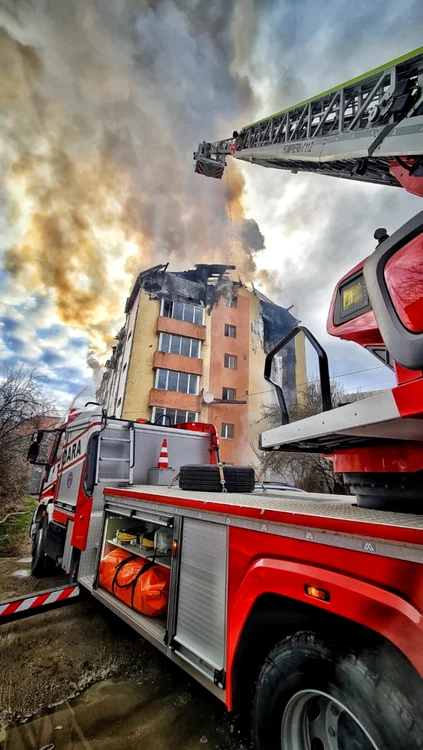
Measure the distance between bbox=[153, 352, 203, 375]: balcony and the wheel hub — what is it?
18.9 metres

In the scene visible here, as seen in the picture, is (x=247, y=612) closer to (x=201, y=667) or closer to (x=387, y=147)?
(x=201, y=667)

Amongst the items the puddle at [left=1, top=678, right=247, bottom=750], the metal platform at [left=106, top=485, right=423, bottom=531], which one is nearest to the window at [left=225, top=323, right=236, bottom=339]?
the metal platform at [left=106, top=485, right=423, bottom=531]

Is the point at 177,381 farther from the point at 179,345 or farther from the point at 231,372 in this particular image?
the point at 231,372

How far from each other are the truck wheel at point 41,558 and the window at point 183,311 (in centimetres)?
1735

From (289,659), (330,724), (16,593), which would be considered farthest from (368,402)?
(16,593)

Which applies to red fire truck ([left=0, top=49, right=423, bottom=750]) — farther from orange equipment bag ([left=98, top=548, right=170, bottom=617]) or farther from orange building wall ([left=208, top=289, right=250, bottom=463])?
orange building wall ([left=208, top=289, right=250, bottom=463])

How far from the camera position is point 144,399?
63.5ft

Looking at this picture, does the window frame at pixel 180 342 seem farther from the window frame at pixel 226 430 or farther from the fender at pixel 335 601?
the fender at pixel 335 601

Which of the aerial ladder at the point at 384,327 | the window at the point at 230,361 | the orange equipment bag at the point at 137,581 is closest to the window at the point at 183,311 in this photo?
the window at the point at 230,361

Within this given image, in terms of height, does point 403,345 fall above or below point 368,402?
above

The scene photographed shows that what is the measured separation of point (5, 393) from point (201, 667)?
11232 millimetres

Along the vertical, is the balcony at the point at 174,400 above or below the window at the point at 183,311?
below

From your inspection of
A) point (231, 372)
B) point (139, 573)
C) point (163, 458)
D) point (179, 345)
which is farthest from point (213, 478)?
point (231, 372)

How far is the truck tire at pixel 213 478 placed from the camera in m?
3.75
